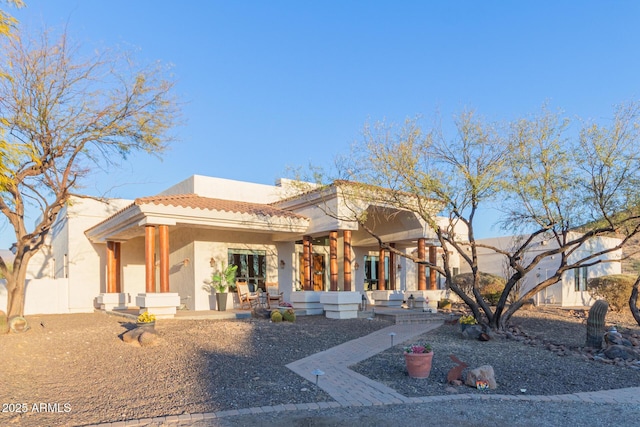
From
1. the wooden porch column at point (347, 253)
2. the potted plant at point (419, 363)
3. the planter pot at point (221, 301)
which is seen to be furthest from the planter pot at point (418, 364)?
the planter pot at point (221, 301)

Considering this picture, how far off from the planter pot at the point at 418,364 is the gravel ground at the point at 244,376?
15 centimetres

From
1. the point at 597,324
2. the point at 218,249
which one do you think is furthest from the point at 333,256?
the point at 597,324

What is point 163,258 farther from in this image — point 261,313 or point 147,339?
point 147,339

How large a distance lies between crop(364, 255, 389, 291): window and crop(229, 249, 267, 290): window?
491 cm

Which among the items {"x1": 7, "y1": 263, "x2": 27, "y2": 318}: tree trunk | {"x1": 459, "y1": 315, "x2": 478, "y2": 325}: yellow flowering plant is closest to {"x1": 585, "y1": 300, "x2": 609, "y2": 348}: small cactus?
{"x1": 459, "y1": 315, "x2": 478, "y2": 325}: yellow flowering plant

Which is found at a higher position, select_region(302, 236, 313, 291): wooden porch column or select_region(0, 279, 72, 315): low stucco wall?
select_region(302, 236, 313, 291): wooden porch column

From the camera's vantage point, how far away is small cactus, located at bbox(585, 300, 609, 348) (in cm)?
1001

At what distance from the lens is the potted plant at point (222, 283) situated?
1462cm

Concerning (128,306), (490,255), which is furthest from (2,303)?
(490,255)

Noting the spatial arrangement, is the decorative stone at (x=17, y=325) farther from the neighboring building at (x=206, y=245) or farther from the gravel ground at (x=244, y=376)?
the neighboring building at (x=206, y=245)

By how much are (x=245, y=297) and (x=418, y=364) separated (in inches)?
351

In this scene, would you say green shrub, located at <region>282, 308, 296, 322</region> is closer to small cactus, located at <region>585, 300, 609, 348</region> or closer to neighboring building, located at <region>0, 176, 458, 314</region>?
neighboring building, located at <region>0, 176, 458, 314</region>

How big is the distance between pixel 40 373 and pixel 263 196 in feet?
41.0

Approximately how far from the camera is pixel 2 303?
637 inches
